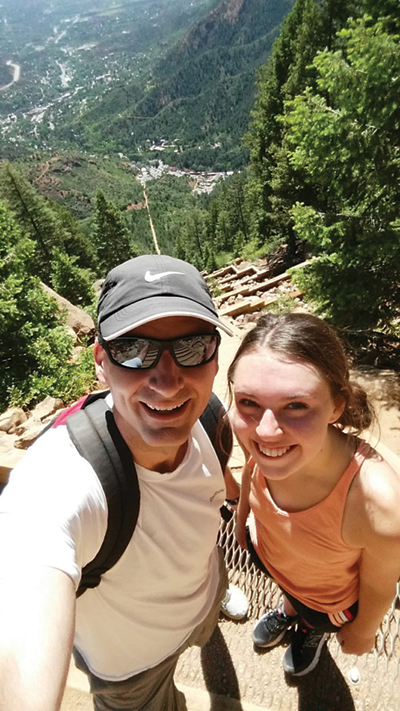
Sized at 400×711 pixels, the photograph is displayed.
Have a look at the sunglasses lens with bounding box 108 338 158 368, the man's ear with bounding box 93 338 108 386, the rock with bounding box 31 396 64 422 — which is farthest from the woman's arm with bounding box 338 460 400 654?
the rock with bounding box 31 396 64 422

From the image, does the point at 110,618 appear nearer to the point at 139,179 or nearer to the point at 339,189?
the point at 339,189

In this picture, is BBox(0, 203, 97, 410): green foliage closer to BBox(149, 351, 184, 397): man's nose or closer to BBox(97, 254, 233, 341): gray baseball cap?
BBox(97, 254, 233, 341): gray baseball cap

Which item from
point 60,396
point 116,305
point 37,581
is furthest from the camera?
point 60,396

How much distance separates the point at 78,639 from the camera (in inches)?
74.8

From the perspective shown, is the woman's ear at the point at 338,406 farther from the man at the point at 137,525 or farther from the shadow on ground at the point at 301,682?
the shadow on ground at the point at 301,682

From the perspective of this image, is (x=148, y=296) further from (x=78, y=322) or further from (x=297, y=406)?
(x=78, y=322)

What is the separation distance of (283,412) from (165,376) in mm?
538

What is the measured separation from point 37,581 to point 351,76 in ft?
21.0

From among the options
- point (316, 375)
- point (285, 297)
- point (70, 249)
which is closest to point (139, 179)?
point (70, 249)

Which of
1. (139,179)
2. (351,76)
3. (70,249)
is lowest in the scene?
(139,179)

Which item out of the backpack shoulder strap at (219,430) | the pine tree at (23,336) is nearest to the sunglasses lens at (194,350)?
the backpack shoulder strap at (219,430)

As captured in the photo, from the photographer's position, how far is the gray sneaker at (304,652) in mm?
2500

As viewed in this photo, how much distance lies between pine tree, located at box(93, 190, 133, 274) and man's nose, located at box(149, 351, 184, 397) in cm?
2780

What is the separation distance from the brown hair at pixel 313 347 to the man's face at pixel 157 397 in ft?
0.96
